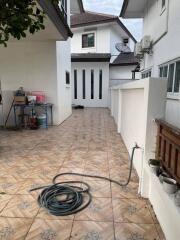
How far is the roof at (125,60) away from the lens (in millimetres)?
14430

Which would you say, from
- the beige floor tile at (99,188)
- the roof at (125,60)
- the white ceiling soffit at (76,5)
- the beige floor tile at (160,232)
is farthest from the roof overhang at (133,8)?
the beige floor tile at (160,232)

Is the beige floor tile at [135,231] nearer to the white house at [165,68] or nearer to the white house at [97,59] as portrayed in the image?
the white house at [165,68]

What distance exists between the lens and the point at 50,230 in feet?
6.27

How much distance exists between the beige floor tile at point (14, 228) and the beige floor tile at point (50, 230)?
6cm

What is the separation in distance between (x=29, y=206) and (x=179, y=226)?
5.19ft

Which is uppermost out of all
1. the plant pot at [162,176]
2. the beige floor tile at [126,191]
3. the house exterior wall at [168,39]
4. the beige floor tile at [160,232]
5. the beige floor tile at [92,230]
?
the house exterior wall at [168,39]

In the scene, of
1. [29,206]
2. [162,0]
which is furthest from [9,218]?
[162,0]

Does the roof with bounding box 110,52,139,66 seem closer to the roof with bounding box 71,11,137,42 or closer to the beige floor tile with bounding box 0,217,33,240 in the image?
the roof with bounding box 71,11,137,42

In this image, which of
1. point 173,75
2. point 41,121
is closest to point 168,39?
point 173,75

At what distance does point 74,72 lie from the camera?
13484 millimetres

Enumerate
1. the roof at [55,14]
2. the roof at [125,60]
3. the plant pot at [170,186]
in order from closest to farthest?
the plant pot at [170,186] → the roof at [55,14] → the roof at [125,60]

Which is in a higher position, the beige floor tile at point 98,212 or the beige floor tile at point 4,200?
the beige floor tile at point 4,200

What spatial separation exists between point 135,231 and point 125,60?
570 inches

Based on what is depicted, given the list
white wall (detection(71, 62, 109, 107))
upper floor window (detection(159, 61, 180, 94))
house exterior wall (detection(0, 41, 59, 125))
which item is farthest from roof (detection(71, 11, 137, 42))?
upper floor window (detection(159, 61, 180, 94))
